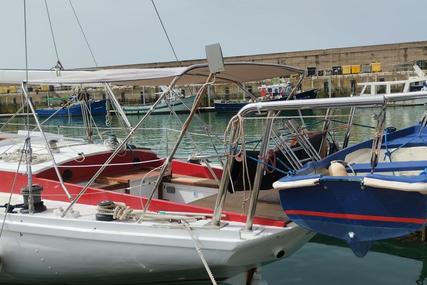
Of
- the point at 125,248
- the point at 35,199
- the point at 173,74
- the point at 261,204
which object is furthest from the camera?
the point at 261,204

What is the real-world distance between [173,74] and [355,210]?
2.62 m

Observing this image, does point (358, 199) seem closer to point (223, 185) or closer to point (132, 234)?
point (223, 185)

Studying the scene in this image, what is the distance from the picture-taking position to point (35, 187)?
20.4 feet

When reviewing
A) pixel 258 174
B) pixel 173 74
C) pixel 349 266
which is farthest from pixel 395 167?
pixel 173 74

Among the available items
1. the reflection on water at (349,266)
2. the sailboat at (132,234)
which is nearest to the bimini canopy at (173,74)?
the sailboat at (132,234)

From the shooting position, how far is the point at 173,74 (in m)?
5.91

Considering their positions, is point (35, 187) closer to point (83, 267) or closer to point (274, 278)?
point (83, 267)

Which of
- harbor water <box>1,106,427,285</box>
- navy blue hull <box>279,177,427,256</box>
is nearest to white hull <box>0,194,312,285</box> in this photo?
navy blue hull <box>279,177,427,256</box>

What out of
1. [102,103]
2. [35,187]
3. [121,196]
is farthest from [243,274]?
[102,103]

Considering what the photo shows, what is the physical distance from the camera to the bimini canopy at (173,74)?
237 inches

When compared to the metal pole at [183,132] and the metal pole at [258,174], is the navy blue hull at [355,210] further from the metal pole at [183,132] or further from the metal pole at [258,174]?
the metal pole at [183,132]

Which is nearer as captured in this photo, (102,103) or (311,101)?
(311,101)

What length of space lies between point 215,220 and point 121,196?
5.02 ft

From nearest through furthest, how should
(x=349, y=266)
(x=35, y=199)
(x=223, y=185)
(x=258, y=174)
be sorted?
(x=258, y=174) < (x=223, y=185) < (x=35, y=199) < (x=349, y=266)
